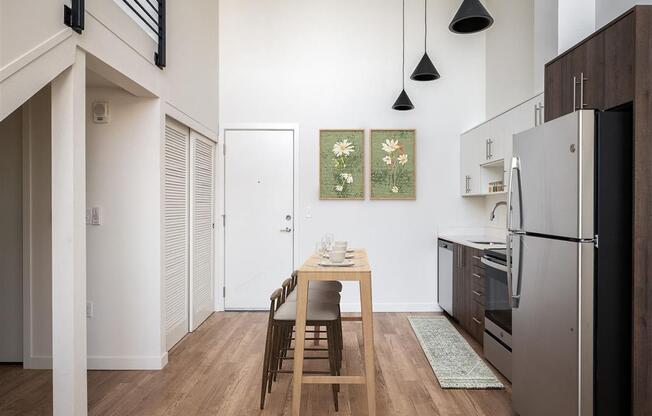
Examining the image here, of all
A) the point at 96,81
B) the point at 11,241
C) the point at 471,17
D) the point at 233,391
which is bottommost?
the point at 233,391

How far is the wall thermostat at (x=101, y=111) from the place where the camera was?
3.12 metres

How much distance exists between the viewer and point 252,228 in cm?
493

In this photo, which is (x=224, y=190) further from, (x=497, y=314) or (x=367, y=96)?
(x=497, y=314)

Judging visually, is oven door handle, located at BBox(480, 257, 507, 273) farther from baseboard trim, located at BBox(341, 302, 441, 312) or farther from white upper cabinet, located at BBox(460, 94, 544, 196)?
baseboard trim, located at BBox(341, 302, 441, 312)

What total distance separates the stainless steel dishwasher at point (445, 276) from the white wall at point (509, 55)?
164 centimetres

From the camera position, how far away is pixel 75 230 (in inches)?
85.2

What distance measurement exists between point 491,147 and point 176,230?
313 cm

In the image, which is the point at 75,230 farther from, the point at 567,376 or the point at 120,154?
the point at 567,376

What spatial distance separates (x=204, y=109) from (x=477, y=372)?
359cm

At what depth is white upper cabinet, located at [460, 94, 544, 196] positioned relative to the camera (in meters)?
3.35

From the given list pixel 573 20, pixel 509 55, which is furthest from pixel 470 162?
pixel 573 20

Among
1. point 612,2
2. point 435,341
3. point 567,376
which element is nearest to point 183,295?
point 435,341

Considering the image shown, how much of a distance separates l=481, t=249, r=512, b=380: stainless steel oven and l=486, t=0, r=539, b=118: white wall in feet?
6.00

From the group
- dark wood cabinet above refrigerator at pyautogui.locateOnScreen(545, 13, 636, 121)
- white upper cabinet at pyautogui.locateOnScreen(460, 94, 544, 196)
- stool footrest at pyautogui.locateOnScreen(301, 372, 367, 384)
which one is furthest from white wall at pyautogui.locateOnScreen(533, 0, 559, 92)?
stool footrest at pyautogui.locateOnScreen(301, 372, 367, 384)
